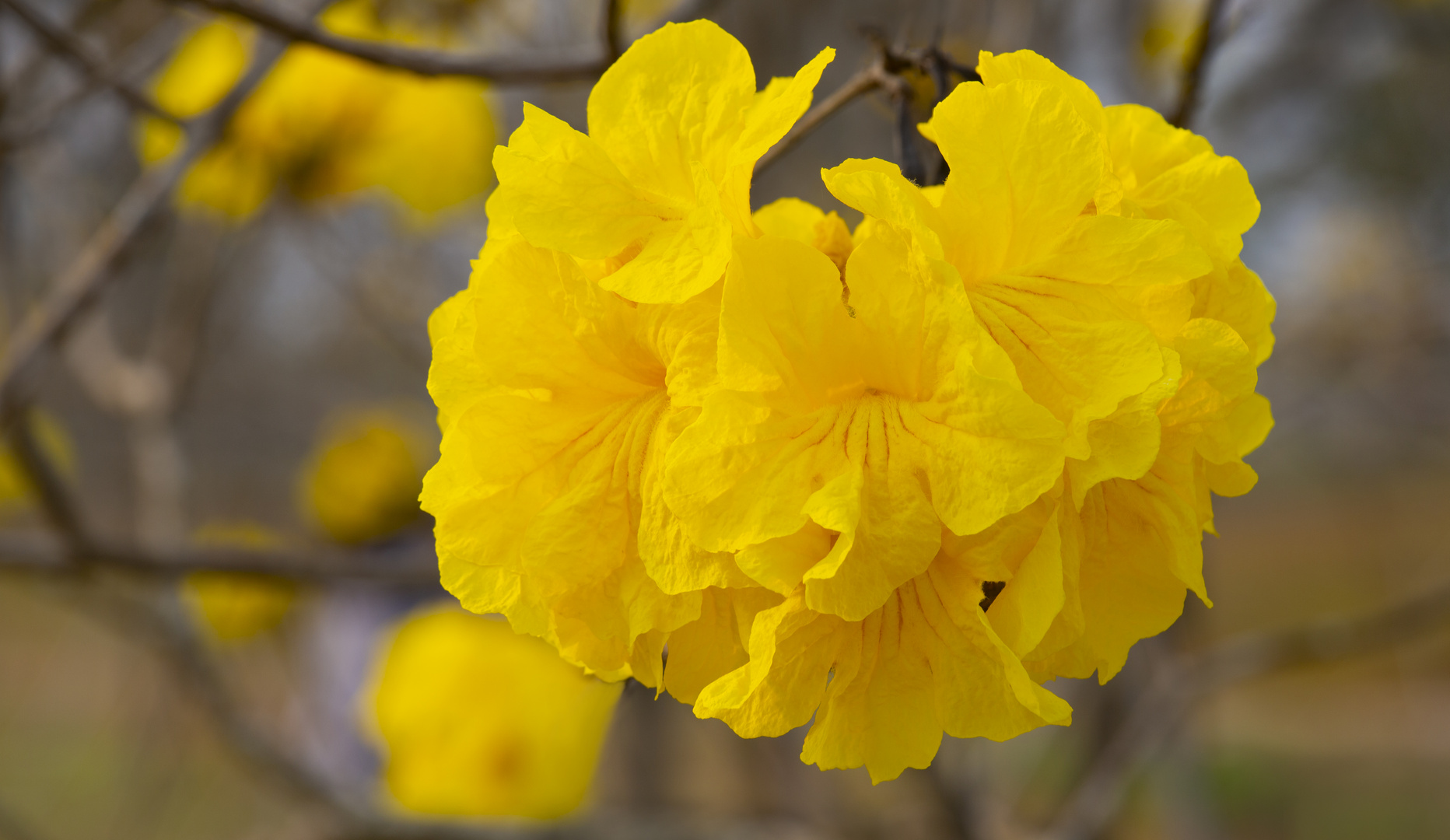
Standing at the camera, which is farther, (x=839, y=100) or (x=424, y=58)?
(x=424, y=58)

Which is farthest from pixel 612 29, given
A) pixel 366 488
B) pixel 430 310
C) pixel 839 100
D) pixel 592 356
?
pixel 430 310

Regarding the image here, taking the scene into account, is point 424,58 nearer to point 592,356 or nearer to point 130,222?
point 592,356

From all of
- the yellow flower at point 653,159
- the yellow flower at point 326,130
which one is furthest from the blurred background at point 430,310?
the yellow flower at point 653,159

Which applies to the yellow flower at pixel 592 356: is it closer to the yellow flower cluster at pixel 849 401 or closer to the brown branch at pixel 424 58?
the yellow flower cluster at pixel 849 401

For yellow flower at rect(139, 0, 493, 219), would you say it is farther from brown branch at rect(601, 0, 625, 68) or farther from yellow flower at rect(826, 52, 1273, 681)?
yellow flower at rect(826, 52, 1273, 681)

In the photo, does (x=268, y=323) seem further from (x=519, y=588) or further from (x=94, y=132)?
(x=519, y=588)

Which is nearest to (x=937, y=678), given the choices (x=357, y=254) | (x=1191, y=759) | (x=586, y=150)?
(x=586, y=150)

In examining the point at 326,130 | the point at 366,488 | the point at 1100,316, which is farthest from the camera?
the point at 366,488
